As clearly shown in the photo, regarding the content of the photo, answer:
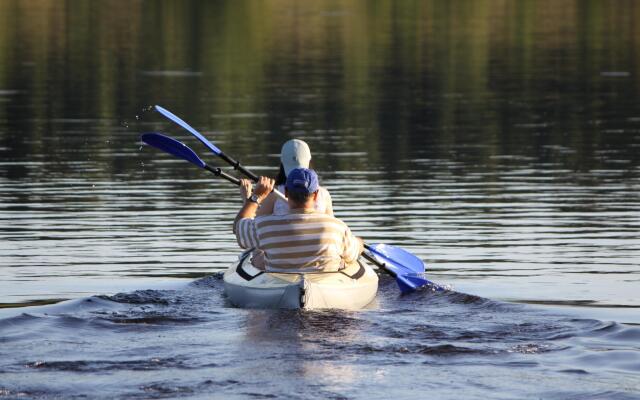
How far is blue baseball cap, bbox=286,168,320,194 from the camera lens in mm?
13594

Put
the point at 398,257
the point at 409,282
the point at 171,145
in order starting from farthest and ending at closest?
the point at 171,145
the point at 398,257
the point at 409,282

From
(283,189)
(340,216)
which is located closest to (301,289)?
Answer: (283,189)

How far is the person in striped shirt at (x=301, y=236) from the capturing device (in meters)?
13.7

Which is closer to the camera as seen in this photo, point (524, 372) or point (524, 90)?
point (524, 372)

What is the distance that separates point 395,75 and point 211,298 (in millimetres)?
32697

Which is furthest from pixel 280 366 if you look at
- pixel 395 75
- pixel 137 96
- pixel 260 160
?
pixel 395 75

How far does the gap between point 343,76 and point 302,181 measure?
3292 centimetres

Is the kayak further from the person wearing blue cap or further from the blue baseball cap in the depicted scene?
the blue baseball cap

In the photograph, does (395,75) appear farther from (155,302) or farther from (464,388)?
(464,388)

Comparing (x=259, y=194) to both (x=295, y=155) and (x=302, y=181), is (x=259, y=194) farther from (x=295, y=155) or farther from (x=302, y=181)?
(x=302, y=181)

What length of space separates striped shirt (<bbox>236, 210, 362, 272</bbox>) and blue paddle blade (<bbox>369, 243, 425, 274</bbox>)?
191 centimetres

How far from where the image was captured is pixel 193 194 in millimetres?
23625

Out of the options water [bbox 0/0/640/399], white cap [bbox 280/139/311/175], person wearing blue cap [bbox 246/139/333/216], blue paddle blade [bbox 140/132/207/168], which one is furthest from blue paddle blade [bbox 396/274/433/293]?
blue paddle blade [bbox 140/132/207/168]

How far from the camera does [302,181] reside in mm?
13602
